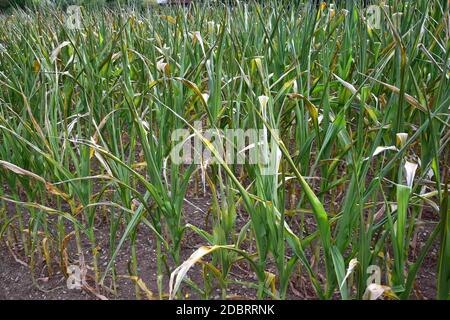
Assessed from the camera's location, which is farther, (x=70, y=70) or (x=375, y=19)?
(x=375, y=19)

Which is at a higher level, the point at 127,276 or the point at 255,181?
the point at 255,181

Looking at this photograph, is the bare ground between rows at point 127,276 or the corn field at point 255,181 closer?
the corn field at point 255,181

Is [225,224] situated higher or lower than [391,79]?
lower

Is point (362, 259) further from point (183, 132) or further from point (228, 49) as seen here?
point (228, 49)

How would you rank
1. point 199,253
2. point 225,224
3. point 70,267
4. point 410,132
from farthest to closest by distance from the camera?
1. point 410,132
2. point 70,267
3. point 225,224
4. point 199,253

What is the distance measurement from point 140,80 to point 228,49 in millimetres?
321

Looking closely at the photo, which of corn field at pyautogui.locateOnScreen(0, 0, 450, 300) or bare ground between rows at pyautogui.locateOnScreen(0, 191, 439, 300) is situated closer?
corn field at pyautogui.locateOnScreen(0, 0, 450, 300)

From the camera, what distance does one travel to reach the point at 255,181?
90 cm

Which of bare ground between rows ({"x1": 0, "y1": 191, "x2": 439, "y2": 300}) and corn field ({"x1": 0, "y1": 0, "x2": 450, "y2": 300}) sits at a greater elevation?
corn field ({"x1": 0, "y1": 0, "x2": 450, "y2": 300})

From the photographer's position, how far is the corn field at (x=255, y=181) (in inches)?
29.4

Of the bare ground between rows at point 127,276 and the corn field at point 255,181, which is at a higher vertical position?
the corn field at point 255,181

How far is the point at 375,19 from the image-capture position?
1.61 m

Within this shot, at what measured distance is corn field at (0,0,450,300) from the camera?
0.75 meters
